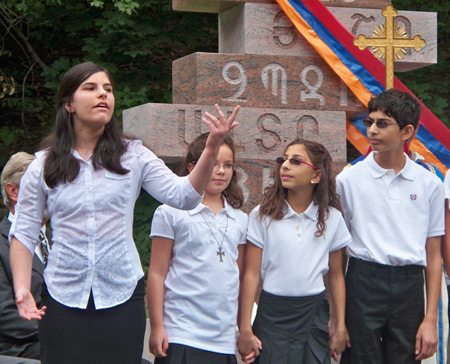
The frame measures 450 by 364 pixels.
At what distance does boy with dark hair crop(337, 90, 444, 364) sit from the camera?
4008 mm

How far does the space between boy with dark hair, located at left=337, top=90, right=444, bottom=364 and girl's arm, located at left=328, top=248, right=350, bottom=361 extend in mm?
70

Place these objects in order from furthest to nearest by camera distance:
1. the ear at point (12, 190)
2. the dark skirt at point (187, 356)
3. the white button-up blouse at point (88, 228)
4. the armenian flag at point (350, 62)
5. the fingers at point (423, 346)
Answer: the armenian flag at point (350, 62)
the ear at point (12, 190)
the fingers at point (423, 346)
the dark skirt at point (187, 356)
the white button-up blouse at point (88, 228)

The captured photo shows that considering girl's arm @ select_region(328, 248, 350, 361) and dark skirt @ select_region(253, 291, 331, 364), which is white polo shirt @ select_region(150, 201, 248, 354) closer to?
dark skirt @ select_region(253, 291, 331, 364)

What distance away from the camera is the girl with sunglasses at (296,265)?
3.84 meters

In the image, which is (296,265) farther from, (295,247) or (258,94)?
(258,94)

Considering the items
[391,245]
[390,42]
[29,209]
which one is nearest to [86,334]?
[29,209]

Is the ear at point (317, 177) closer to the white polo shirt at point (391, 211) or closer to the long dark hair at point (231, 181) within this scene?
the white polo shirt at point (391, 211)

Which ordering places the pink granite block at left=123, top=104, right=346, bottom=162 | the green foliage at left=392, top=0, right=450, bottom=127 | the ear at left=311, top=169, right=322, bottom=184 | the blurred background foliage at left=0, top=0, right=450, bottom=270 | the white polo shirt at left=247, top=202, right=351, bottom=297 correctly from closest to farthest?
the white polo shirt at left=247, top=202, right=351, bottom=297 < the ear at left=311, top=169, right=322, bottom=184 < the pink granite block at left=123, top=104, right=346, bottom=162 < the blurred background foliage at left=0, top=0, right=450, bottom=270 < the green foliage at left=392, top=0, right=450, bottom=127

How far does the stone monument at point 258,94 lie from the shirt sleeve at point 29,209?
9.69 ft

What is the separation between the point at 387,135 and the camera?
13.9 feet

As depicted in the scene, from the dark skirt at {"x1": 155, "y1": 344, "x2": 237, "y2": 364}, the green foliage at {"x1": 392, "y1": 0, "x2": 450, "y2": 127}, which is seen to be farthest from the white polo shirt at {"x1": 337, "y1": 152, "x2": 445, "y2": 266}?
the green foliage at {"x1": 392, "y1": 0, "x2": 450, "y2": 127}

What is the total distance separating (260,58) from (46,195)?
364 cm

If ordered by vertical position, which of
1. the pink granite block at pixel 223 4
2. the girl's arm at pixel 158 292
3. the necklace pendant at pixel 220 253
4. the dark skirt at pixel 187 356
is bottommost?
the dark skirt at pixel 187 356

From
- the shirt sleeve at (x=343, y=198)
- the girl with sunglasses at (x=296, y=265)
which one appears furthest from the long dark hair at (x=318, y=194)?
the shirt sleeve at (x=343, y=198)
